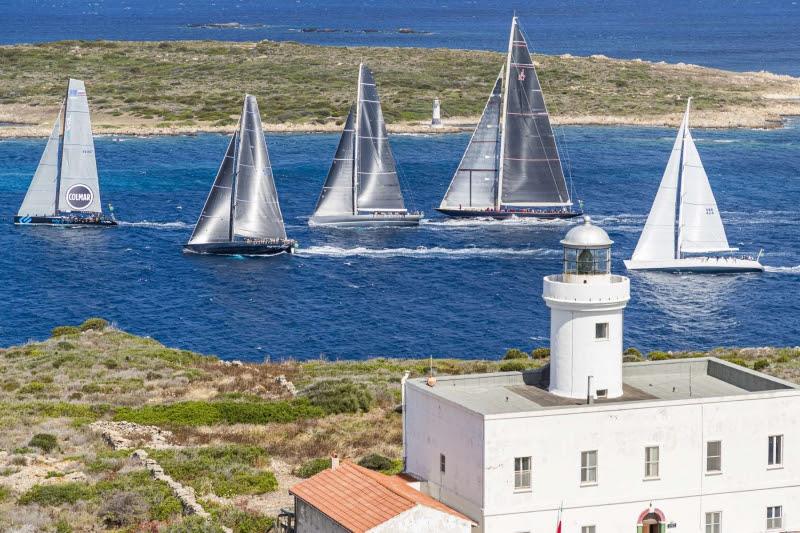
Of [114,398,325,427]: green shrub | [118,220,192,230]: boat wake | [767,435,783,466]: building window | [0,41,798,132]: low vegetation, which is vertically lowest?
[114,398,325,427]: green shrub

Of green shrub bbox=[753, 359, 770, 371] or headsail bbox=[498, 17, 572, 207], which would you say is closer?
green shrub bbox=[753, 359, 770, 371]

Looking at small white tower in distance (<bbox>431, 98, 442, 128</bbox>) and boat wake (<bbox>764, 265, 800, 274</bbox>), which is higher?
small white tower in distance (<bbox>431, 98, 442, 128</bbox>)

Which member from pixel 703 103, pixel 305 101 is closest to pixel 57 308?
pixel 305 101

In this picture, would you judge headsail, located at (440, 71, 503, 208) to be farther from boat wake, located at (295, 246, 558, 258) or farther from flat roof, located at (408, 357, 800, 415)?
flat roof, located at (408, 357, 800, 415)

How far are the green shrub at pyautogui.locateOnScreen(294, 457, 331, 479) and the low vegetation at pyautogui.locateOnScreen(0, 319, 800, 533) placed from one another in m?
0.06

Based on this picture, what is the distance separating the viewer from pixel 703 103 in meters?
167

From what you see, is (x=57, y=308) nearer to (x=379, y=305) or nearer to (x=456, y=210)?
(x=379, y=305)

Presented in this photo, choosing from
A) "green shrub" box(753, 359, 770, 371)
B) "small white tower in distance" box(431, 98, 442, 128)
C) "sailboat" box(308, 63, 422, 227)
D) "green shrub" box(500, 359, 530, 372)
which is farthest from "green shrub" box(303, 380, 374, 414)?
"small white tower in distance" box(431, 98, 442, 128)

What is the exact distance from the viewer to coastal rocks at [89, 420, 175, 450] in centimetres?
4322

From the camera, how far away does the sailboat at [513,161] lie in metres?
105

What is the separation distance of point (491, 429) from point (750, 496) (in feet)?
22.7

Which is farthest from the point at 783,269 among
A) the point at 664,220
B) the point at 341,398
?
the point at 341,398

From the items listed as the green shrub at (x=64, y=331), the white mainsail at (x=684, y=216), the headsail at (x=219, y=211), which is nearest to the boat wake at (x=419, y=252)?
the headsail at (x=219, y=211)

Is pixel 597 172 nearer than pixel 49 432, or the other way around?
pixel 49 432
